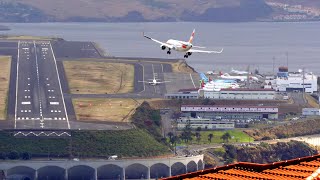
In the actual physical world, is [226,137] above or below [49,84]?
below

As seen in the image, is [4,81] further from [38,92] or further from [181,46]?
[181,46]

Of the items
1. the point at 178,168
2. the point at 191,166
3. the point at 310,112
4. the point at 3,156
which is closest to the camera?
the point at 3,156

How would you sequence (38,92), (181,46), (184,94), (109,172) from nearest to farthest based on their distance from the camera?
1. (181,46)
2. (109,172)
3. (38,92)
4. (184,94)

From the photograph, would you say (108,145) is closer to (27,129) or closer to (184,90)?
(27,129)

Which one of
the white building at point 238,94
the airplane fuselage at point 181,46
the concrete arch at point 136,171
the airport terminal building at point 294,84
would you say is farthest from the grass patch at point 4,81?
the airplane fuselage at point 181,46

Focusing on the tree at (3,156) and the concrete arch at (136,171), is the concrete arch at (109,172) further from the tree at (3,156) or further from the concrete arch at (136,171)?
the tree at (3,156)

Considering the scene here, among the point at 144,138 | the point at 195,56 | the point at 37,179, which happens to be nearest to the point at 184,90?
the point at 144,138

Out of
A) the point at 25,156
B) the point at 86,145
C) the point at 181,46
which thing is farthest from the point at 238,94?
the point at 181,46
